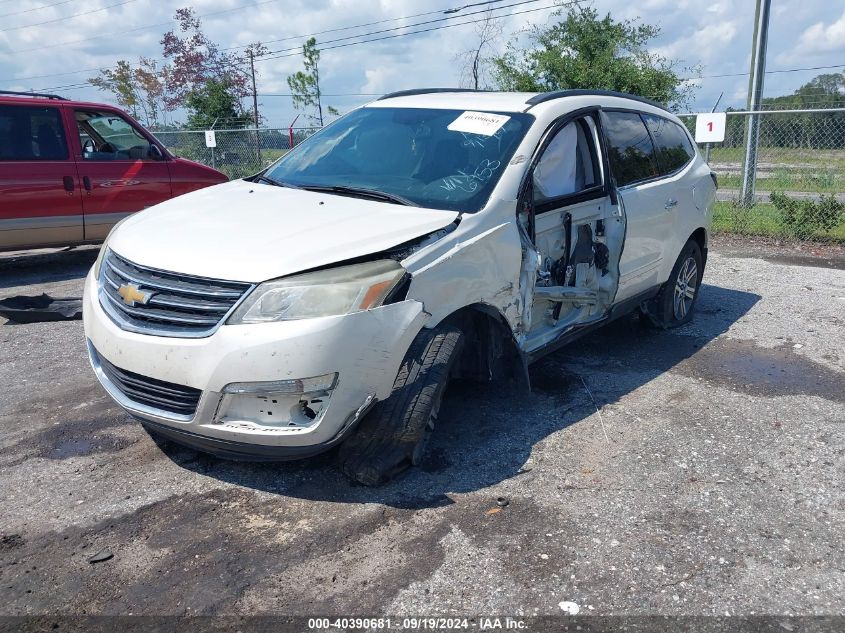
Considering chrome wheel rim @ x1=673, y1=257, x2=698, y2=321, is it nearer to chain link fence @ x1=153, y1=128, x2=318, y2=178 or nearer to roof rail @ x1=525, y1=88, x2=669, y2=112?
roof rail @ x1=525, y1=88, x2=669, y2=112

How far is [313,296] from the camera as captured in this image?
10.2 feet

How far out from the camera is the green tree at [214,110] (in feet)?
75.5

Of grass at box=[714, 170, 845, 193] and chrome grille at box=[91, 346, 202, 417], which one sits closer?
chrome grille at box=[91, 346, 202, 417]

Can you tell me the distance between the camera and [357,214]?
3.72 metres

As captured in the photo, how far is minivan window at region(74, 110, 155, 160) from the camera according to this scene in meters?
8.41

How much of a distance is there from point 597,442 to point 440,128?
6.82 ft

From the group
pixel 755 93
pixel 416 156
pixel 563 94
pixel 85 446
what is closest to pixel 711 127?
pixel 755 93

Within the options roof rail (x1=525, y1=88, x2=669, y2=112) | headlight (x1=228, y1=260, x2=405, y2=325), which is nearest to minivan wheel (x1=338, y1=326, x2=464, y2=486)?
headlight (x1=228, y1=260, x2=405, y2=325)

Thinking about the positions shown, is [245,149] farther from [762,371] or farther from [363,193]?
[762,371]

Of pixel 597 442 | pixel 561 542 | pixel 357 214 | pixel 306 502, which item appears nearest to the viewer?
pixel 561 542

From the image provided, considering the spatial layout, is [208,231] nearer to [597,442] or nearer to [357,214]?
[357,214]

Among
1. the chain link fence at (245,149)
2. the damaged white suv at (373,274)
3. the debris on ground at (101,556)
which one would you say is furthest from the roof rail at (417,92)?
the chain link fence at (245,149)

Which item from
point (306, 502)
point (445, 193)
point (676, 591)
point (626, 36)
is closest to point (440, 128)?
point (445, 193)

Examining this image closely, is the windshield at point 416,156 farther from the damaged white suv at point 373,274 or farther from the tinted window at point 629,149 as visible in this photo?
the tinted window at point 629,149
